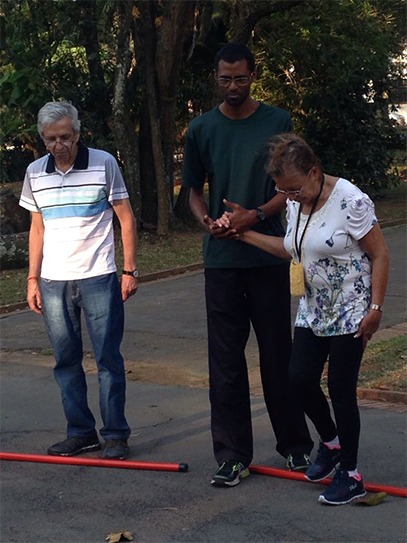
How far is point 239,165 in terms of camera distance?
530 centimetres

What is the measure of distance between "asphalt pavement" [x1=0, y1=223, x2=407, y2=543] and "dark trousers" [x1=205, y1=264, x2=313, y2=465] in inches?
9.1

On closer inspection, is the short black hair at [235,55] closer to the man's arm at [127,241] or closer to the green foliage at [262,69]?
the man's arm at [127,241]

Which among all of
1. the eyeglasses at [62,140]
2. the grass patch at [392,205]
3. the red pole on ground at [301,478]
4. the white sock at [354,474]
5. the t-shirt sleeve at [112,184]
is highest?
the eyeglasses at [62,140]

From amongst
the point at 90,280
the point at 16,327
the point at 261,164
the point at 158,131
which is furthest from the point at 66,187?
the point at 158,131

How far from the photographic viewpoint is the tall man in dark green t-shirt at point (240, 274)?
17.3 feet

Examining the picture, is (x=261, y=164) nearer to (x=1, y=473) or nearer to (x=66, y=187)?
(x=66, y=187)

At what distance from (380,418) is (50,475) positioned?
2012 mm

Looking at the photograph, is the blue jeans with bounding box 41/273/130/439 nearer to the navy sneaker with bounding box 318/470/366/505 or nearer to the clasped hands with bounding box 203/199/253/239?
the clasped hands with bounding box 203/199/253/239

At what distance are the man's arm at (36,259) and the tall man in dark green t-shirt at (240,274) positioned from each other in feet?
3.11

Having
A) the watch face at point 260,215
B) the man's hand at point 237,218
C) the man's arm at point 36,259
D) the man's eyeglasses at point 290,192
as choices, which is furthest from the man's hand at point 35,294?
the man's eyeglasses at point 290,192

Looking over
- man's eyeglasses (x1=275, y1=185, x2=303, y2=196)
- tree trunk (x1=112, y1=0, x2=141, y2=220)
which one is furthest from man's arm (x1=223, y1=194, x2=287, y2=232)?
tree trunk (x1=112, y1=0, x2=141, y2=220)

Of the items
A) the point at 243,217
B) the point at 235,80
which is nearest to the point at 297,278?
the point at 243,217

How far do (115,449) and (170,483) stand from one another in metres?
0.55

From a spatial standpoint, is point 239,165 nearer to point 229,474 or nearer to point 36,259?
point 36,259
